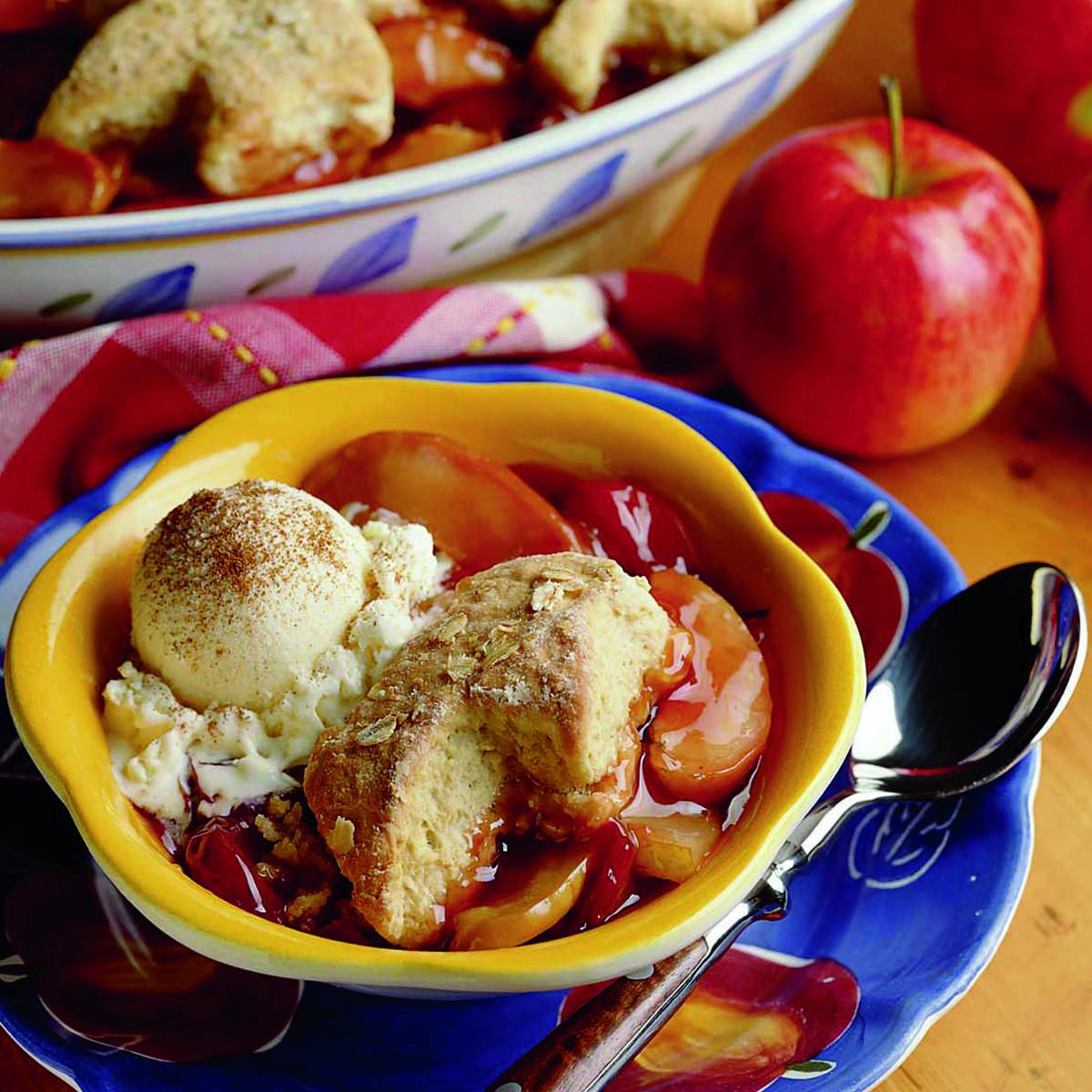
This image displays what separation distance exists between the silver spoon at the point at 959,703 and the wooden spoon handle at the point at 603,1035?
6 centimetres

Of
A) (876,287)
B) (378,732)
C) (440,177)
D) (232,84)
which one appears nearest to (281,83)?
(232,84)

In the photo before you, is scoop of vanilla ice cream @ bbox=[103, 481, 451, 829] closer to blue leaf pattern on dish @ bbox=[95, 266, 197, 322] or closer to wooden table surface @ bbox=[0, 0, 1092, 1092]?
wooden table surface @ bbox=[0, 0, 1092, 1092]

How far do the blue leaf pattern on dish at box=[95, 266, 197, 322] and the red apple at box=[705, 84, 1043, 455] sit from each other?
0.51m

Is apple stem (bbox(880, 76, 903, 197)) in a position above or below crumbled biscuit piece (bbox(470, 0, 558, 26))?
below

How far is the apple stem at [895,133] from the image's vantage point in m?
1.34

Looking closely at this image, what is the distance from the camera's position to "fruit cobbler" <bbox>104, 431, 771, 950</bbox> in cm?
78

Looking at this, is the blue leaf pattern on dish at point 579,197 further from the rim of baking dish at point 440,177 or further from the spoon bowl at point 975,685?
the spoon bowl at point 975,685

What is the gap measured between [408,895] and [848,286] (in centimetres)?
76

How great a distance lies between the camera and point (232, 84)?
4.13ft

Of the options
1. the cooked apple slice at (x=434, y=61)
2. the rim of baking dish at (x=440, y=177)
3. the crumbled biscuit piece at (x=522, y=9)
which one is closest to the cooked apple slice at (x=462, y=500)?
the rim of baking dish at (x=440, y=177)

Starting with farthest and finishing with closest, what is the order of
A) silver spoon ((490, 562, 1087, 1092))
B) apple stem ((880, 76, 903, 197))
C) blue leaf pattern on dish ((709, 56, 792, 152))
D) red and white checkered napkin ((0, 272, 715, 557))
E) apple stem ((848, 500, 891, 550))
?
Result: 1. blue leaf pattern on dish ((709, 56, 792, 152))
2. apple stem ((880, 76, 903, 197))
3. red and white checkered napkin ((0, 272, 715, 557))
4. apple stem ((848, 500, 891, 550))
5. silver spoon ((490, 562, 1087, 1092))

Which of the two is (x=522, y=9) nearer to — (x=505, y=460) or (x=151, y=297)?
(x=151, y=297)

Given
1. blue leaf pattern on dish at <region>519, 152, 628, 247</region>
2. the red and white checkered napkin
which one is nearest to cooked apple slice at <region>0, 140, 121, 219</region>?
the red and white checkered napkin

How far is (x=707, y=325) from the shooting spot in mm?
1454
